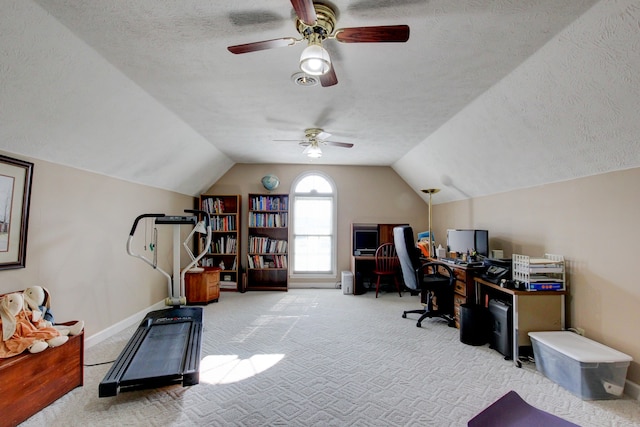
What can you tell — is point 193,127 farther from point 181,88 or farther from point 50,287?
point 50,287

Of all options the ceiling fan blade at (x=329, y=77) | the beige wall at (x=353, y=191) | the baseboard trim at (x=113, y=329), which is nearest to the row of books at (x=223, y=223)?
the beige wall at (x=353, y=191)

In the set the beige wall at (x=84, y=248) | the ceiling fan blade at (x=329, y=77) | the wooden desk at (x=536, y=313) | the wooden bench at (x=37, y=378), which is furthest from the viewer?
the wooden desk at (x=536, y=313)

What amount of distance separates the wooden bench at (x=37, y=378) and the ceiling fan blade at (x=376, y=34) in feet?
9.01

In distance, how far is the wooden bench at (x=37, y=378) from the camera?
176cm

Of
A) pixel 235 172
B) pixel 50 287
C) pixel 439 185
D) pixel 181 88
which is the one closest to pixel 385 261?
pixel 439 185

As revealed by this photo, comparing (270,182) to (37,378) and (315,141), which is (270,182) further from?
(37,378)

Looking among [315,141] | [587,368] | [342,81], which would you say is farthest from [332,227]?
[587,368]

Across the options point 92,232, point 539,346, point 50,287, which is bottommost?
point 539,346

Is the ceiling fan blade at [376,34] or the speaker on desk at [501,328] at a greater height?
the ceiling fan blade at [376,34]

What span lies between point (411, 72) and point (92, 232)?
11.3ft

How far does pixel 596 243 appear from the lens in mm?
2512

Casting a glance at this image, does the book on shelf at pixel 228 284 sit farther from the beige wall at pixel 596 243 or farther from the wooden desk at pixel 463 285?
the beige wall at pixel 596 243

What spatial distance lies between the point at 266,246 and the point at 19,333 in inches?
148

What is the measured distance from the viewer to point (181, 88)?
260 centimetres
